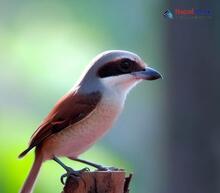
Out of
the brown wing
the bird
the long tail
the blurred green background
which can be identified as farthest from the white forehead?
the blurred green background

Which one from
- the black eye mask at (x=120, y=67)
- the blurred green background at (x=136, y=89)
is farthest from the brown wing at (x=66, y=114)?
the blurred green background at (x=136, y=89)

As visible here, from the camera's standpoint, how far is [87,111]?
10.2 feet

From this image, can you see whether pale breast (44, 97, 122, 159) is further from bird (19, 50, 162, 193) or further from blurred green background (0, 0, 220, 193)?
blurred green background (0, 0, 220, 193)

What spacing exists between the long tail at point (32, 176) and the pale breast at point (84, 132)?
0.04 metres

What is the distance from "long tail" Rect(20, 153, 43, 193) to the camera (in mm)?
3041

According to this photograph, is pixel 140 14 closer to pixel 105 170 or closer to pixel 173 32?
pixel 173 32

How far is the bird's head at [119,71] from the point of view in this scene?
3.12m

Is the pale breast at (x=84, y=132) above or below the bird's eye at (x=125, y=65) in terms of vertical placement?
below

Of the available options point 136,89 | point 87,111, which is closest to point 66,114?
point 87,111

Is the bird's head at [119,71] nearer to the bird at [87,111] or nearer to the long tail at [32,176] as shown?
the bird at [87,111]

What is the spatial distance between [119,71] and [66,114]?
0.27 metres

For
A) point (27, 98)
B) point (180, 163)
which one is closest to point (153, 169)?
point (180, 163)

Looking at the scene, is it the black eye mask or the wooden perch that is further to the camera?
the black eye mask

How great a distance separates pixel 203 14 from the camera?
443 centimetres
